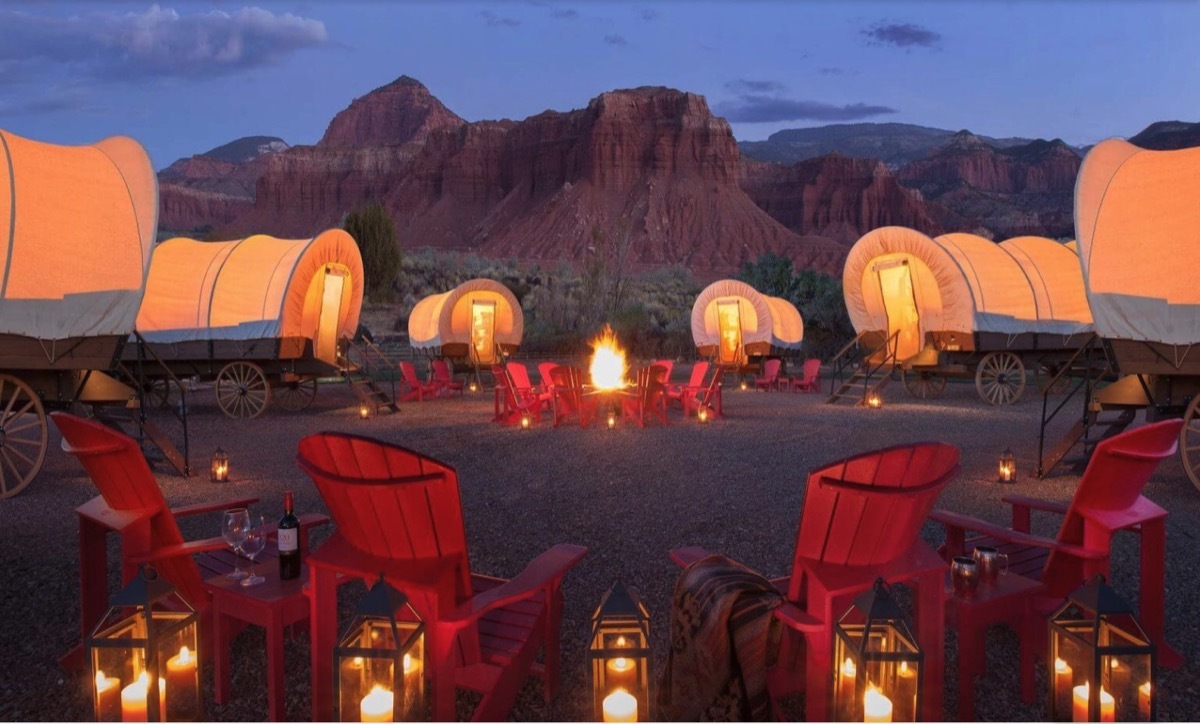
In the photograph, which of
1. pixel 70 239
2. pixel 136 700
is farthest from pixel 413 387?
pixel 136 700

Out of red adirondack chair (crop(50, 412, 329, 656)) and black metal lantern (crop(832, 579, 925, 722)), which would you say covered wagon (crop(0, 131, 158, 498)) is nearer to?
red adirondack chair (crop(50, 412, 329, 656))

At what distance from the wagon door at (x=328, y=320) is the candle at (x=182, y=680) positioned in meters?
12.3

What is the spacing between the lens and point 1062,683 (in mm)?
2225

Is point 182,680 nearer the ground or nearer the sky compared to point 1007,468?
nearer the sky

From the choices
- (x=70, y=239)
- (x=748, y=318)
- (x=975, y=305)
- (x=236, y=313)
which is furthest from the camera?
(x=748, y=318)

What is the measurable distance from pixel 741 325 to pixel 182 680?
18.2m

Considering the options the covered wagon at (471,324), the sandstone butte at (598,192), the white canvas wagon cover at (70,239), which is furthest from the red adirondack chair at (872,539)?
the sandstone butte at (598,192)

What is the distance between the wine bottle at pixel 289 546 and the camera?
119 inches

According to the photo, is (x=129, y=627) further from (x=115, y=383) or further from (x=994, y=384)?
(x=994, y=384)

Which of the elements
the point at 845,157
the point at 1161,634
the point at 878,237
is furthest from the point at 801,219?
the point at 1161,634

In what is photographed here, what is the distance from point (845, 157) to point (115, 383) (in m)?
84.6

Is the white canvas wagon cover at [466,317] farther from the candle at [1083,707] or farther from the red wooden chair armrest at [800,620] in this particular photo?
the candle at [1083,707]

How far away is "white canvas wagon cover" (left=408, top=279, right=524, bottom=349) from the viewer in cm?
1869

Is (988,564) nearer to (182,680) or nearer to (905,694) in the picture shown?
(905,694)
